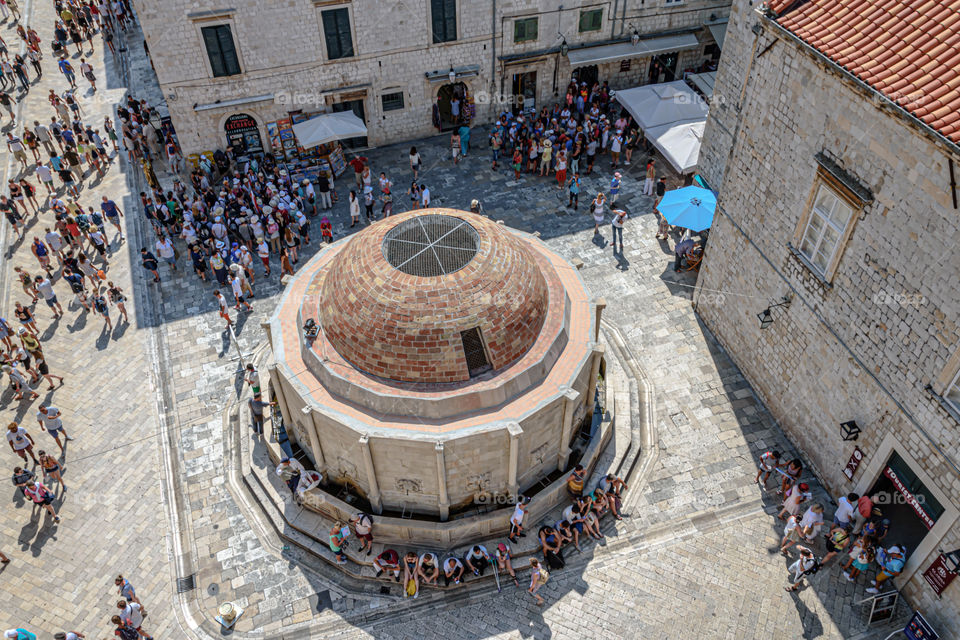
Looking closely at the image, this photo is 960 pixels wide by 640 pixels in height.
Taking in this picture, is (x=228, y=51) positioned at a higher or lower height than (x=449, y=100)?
higher

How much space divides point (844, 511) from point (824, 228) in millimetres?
7068

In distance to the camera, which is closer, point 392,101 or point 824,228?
point 824,228

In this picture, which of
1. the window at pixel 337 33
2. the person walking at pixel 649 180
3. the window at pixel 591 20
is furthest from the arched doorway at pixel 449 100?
the person walking at pixel 649 180

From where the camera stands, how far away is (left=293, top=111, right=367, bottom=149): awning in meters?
28.7

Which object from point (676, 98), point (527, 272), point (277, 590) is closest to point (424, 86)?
point (676, 98)

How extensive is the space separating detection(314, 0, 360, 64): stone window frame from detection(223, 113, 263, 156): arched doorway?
421 cm

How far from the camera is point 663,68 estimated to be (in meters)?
34.9

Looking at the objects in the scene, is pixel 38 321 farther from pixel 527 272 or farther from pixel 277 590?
pixel 527 272

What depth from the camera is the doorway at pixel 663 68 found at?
3453cm

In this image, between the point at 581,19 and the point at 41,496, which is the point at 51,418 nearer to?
the point at 41,496

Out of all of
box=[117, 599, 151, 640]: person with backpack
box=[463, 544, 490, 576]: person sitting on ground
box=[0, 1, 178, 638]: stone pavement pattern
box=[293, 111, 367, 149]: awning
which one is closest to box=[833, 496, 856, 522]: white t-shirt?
box=[463, 544, 490, 576]: person sitting on ground

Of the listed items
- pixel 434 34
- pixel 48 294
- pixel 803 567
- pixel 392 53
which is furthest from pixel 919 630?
pixel 48 294

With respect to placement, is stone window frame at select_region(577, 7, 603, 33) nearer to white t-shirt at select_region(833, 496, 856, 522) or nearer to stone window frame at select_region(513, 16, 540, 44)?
stone window frame at select_region(513, 16, 540, 44)

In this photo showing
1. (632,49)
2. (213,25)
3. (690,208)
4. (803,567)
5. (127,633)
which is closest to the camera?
(127,633)
